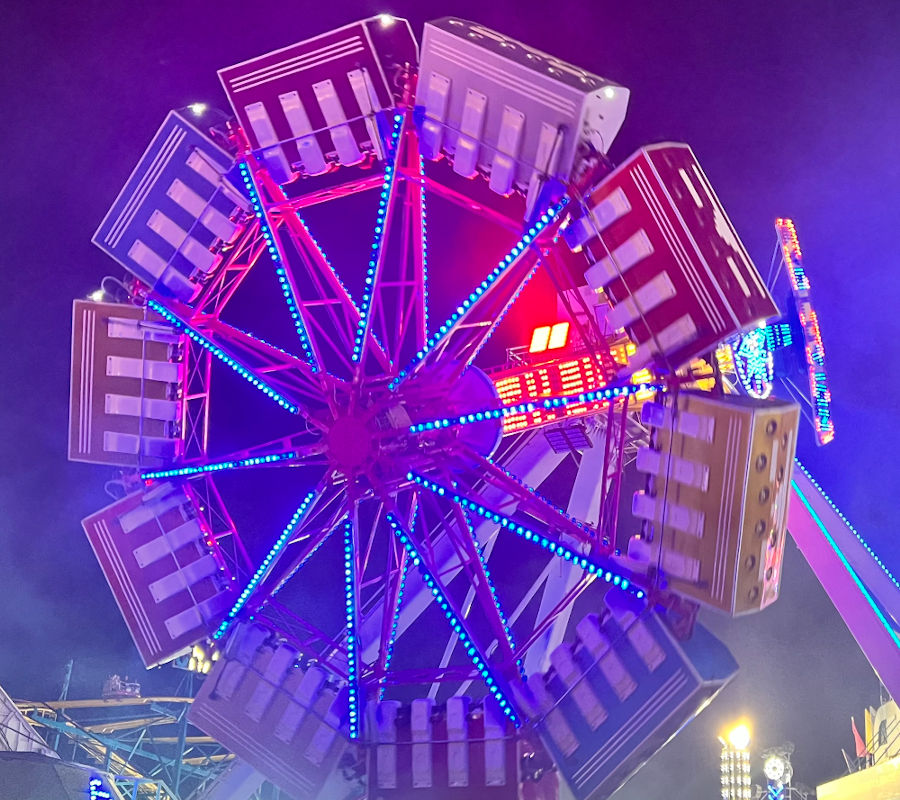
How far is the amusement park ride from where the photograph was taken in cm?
962

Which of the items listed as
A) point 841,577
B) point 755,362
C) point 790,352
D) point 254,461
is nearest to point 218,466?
point 254,461

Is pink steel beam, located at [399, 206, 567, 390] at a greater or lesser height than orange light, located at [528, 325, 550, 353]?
lesser

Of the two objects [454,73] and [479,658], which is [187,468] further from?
[454,73]

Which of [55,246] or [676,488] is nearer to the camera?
[676,488]

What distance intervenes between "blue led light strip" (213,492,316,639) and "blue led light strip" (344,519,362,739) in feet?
1.84

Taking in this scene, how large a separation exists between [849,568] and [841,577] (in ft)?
0.47

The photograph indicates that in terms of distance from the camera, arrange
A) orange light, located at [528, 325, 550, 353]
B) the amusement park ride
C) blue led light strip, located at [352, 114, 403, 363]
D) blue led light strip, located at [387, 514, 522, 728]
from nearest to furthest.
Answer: the amusement park ride
blue led light strip, located at [387, 514, 522, 728]
blue led light strip, located at [352, 114, 403, 363]
orange light, located at [528, 325, 550, 353]

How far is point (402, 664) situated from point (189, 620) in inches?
189

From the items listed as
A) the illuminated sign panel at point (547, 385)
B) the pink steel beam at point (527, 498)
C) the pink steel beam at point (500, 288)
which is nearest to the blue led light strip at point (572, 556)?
the pink steel beam at point (527, 498)

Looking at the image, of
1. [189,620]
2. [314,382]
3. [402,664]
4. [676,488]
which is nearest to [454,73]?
[314,382]

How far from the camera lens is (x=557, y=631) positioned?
12.6 meters

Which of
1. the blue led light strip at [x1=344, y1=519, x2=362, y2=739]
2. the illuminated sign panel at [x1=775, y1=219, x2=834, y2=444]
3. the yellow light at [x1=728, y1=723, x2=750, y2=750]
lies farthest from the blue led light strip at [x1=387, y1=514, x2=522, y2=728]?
the yellow light at [x1=728, y1=723, x2=750, y2=750]

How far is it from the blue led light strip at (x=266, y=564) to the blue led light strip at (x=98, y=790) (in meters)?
2.11

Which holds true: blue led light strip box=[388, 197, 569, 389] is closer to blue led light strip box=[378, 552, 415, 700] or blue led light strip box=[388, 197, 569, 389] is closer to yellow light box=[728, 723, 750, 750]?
blue led light strip box=[378, 552, 415, 700]
